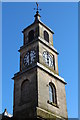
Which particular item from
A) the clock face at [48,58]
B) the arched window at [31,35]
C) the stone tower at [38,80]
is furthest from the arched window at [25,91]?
the arched window at [31,35]

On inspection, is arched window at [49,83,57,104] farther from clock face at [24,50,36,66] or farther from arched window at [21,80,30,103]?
clock face at [24,50,36,66]

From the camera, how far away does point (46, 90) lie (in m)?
25.8

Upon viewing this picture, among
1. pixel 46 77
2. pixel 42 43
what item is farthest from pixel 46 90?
pixel 42 43

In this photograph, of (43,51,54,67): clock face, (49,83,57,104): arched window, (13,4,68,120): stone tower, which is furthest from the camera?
(43,51,54,67): clock face

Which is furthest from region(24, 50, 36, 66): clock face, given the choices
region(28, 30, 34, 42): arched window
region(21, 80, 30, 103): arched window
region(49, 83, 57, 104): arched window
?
region(49, 83, 57, 104): arched window

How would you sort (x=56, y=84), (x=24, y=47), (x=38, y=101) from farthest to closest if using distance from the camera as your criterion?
1. (x=24, y=47)
2. (x=56, y=84)
3. (x=38, y=101)

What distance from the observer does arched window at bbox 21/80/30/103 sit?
2581 cm

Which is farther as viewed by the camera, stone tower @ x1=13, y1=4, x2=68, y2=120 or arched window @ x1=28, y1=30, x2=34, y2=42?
arched window @ x1=28, y1=30, x2=34, y2=42

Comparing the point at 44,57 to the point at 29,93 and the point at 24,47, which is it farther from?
the point at 29,93

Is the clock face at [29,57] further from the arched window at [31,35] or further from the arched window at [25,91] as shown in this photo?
the arched window at [25,91]

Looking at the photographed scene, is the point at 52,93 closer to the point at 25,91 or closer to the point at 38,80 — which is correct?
the point at 38,80

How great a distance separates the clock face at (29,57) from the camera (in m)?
28.3

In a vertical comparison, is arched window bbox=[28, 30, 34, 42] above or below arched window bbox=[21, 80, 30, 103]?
above

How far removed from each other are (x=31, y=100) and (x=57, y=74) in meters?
5.83
